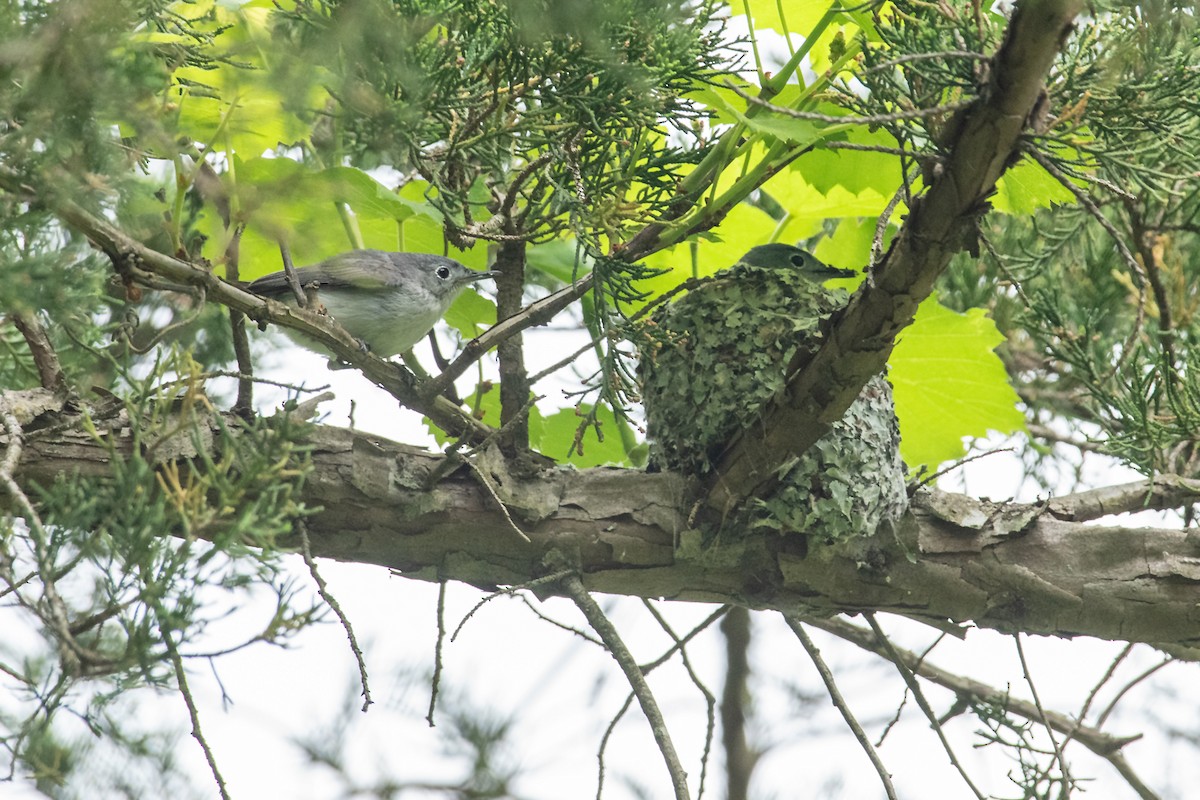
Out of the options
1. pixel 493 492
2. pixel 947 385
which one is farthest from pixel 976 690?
pixel 493 492

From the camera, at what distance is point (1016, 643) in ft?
10.9

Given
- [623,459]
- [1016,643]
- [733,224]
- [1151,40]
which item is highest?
[733,224]

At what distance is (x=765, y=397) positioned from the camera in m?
3.52

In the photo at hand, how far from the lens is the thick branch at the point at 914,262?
1.87 meters

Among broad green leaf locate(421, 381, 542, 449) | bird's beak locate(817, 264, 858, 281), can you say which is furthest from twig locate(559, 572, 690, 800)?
bird's beak locate(817, 264, 858, 281)

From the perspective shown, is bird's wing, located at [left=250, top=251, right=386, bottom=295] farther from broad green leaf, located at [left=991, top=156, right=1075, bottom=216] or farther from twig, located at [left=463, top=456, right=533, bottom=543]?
broad green leaf, located at [left=991, top=156, right=1075, bottom=216]

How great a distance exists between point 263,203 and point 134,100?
0.76 ft

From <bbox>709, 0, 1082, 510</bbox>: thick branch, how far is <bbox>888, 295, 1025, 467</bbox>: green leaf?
1079 millimetres

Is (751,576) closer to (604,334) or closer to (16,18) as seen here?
(604,334)

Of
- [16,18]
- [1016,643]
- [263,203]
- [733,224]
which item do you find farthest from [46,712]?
[733,224]

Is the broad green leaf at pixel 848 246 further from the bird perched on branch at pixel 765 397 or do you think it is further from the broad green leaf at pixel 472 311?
the broad green leaf at pixel 472 311

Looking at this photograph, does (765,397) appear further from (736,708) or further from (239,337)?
(736,708)

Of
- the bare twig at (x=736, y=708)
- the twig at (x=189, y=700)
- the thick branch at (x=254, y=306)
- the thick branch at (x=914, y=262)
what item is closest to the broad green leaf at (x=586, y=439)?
the thick branch at (x=254, y=306)

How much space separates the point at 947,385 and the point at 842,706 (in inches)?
57.4
